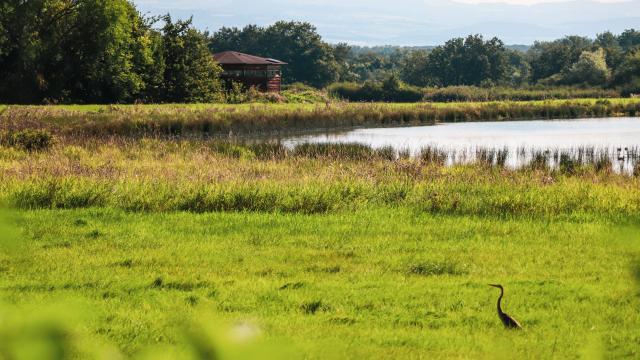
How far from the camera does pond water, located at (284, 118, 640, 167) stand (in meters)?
36.9

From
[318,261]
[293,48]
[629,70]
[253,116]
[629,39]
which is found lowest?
[318,261]

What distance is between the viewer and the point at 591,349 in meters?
1.16

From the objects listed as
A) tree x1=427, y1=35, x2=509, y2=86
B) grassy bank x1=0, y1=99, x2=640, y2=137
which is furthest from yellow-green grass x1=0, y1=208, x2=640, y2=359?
tree x1=427, y1=35, x2=509, y2=86

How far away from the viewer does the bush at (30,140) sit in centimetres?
2667

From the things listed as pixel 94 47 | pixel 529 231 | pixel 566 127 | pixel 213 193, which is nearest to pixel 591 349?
pixel 529 231

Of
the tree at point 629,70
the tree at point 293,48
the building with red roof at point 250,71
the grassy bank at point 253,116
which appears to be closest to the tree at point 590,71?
the tree at point 629,70

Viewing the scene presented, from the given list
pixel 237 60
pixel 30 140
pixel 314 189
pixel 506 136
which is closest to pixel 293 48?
pixel 237 60

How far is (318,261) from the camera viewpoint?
11.0 metres

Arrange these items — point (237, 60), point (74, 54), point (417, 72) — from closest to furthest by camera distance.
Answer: point (74, 54)
point (237, 60)
point (417, 72)

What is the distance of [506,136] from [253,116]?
14873 millimetres

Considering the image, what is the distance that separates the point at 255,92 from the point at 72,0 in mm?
16986

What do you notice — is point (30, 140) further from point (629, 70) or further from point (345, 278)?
point (629, 70)

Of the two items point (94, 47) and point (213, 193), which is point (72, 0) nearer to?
point (94, 47)

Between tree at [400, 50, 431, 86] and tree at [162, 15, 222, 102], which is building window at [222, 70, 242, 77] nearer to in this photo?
tree at [162, 15, 222, 102]
